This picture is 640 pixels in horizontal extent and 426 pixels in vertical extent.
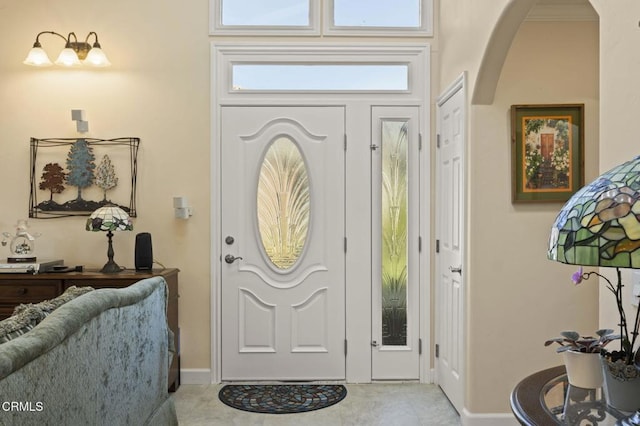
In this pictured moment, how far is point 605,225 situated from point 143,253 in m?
3.46

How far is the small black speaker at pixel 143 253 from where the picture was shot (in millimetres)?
3912

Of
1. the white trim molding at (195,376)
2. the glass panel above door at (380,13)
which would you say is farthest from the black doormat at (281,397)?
the glass panel above door at (380,13)

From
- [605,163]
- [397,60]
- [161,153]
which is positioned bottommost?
[605,163]

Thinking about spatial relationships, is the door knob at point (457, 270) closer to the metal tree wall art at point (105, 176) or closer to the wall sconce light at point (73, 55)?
the metal tree wall art at point (105, 176)

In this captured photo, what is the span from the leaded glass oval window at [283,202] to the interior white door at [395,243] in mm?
538

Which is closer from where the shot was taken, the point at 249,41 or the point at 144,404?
the point at 144,404

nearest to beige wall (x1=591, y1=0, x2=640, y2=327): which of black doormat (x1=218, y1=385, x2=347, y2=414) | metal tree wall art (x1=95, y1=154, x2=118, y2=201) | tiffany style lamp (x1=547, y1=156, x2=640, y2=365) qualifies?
tiffany style lamp (x1=547, y1=156, x2=640, y2=365)

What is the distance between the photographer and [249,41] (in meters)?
4.24

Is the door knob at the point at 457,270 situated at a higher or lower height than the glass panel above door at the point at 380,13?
lower

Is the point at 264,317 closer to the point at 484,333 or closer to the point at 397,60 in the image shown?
the point at 484,333

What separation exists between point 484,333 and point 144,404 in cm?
185

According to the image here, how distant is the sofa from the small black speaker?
1029 mm

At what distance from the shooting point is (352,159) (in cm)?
423

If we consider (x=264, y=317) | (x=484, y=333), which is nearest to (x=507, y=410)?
(x=484, y=333)
